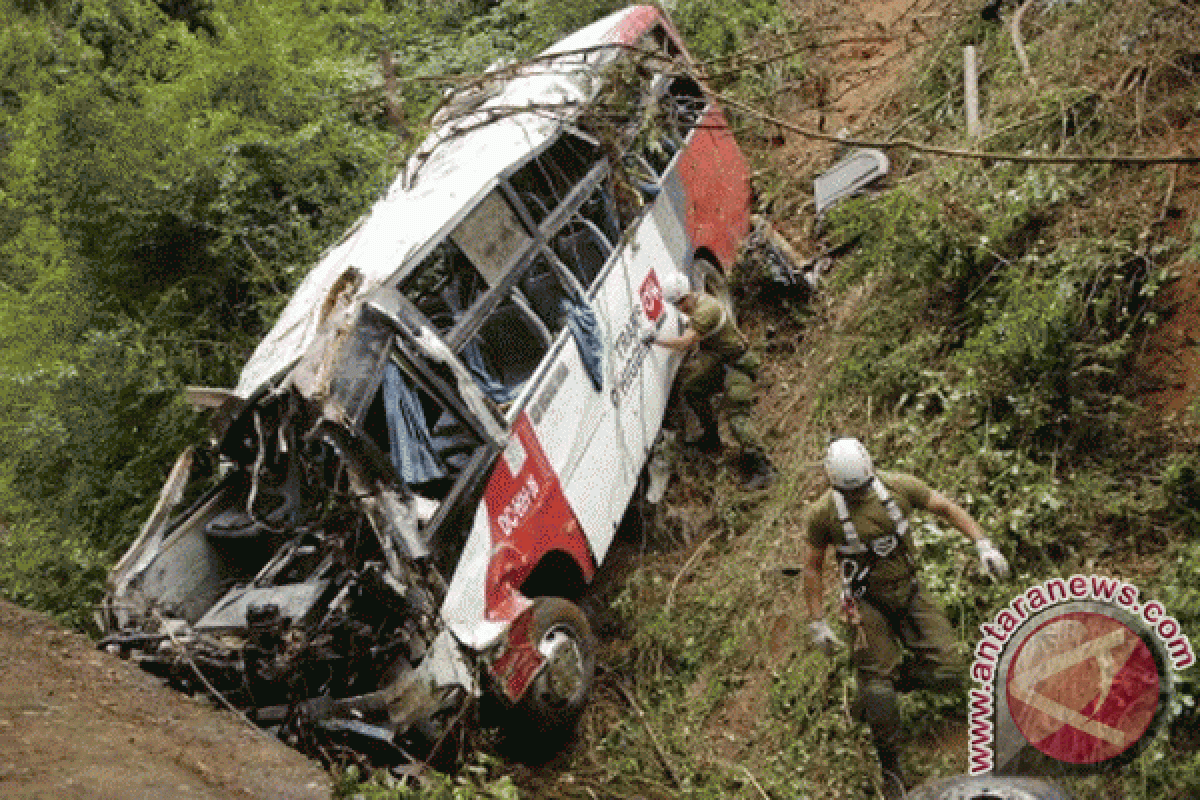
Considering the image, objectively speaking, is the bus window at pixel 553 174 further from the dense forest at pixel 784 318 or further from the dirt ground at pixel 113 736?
the dirt ground at pixel 113 736

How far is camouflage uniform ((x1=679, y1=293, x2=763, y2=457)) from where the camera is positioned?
7102 mm

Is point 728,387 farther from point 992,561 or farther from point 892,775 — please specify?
point 892,775

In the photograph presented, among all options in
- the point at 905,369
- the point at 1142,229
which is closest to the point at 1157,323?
the point at 1142,229

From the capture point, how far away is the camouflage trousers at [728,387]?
7.23m

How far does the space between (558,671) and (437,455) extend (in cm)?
127

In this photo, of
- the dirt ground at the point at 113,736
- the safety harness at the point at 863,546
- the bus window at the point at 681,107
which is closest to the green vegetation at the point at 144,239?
the bus window at the point at 681,107

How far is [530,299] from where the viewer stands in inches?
253

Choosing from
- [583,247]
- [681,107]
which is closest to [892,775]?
[583,247]

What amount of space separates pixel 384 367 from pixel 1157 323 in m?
3.95

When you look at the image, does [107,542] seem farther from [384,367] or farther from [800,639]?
[800,639]

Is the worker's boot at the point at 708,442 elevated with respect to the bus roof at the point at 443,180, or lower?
lower

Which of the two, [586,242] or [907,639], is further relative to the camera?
[586,242]

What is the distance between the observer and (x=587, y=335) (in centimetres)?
632

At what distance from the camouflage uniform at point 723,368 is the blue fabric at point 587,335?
91 centimetres
